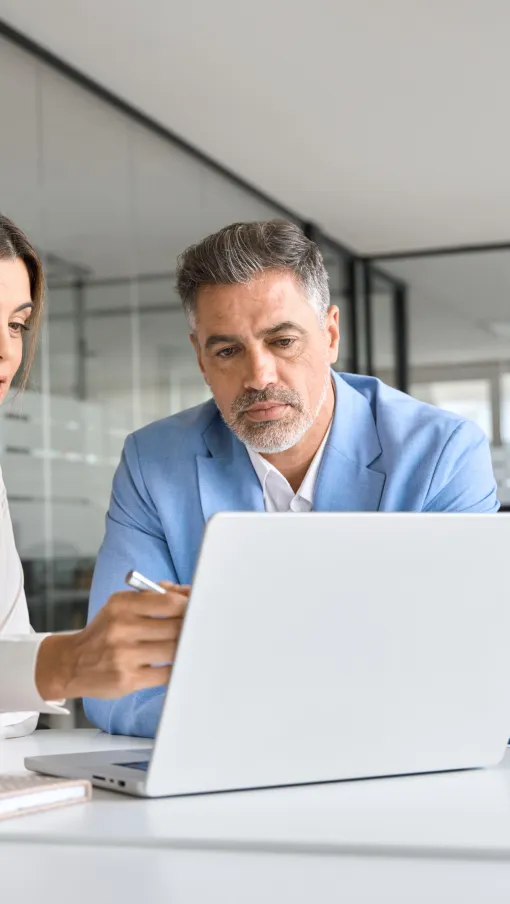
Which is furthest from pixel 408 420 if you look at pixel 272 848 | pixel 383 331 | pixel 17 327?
pixel 383 331

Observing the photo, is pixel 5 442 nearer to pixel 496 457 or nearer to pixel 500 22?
pixel 500 22

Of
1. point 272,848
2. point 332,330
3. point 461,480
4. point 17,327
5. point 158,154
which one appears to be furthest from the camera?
point 158,154

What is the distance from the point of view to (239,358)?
2041 millimetres

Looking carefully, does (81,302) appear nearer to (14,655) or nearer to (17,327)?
(17,327)

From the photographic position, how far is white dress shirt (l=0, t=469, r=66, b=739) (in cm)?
130

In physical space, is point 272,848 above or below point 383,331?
below

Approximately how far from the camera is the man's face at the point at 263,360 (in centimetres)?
201

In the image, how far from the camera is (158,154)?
616 centimetres

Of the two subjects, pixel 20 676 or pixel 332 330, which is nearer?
pixel 20 676

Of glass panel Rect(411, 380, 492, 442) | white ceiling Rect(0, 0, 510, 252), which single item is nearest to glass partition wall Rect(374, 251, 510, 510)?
glass panel Rect(411, 380, 492, 442)

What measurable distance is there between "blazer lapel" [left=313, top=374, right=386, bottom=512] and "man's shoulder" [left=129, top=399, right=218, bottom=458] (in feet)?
0.82

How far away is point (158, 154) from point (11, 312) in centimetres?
435

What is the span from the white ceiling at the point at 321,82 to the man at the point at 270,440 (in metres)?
2.95

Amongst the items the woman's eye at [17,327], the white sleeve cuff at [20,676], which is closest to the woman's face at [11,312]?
the woman's eye at [17,327]
